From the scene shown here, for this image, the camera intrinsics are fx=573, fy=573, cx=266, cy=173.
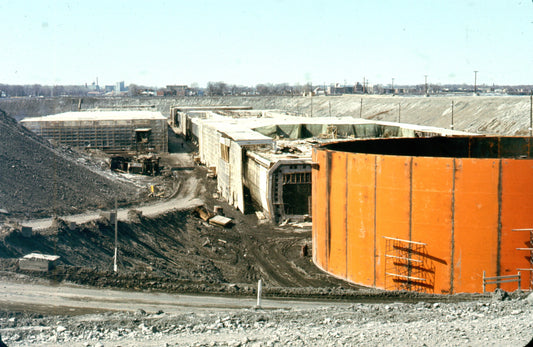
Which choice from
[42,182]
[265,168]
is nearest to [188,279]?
[265,168]

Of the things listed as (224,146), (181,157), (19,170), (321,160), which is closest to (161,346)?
(321,160)

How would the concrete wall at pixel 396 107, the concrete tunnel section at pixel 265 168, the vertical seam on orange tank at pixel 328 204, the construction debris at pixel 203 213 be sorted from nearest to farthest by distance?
the vertical seam on orange tank at pixel 328 204 < the concrete tunnel section at pixel 265 168 < the construction debris at pixel 203 213 < the concrete wall at pixel 396 107

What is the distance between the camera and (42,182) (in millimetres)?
35906

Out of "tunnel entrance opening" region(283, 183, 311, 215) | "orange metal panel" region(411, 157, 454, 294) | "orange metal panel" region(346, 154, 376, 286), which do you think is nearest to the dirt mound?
"tunnel entrance opening" region(283, 183, 311, 215)

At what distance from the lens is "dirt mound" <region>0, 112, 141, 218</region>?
1282 inches

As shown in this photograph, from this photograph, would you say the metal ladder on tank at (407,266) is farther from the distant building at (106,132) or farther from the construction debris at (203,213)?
the distant building at (106,132)

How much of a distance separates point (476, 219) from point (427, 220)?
166 centimetres

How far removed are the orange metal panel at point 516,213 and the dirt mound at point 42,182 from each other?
76.5ft

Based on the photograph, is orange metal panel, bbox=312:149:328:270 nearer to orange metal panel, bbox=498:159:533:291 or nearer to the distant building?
orange metal panel, bbox=498:159:533:291

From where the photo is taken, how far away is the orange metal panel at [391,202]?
20.9 meters

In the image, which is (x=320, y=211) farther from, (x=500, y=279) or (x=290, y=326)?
(x=290, y=326)

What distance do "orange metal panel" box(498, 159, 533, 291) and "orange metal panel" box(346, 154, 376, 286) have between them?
15.3 feet

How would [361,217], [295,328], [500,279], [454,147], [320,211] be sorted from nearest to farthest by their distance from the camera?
[295,328]
[500,279]
[361,217]
[320,211]
[454,147]

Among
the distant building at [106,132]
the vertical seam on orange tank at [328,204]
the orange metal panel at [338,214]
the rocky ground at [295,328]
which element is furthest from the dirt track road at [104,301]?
the distant building at [106,132]
